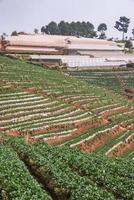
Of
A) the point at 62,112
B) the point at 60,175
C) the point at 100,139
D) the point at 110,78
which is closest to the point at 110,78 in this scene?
the point at 110,78

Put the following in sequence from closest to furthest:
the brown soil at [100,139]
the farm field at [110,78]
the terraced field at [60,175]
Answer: the terraced field at [60,175] → the brown soil at [100,139] → the farm field at [110,78]

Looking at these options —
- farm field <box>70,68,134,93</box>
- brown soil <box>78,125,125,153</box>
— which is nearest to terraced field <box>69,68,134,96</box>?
farm field <box>70,68,134,93</box>

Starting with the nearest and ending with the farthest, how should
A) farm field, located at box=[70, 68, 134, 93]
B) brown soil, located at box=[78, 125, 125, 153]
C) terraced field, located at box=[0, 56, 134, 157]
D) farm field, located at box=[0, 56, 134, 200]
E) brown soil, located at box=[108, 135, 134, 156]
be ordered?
1. farm field, located at box=[0, 56, 134, 200]
2. brown soil, located at box=[108, 135, 134, 156]
3. brown soil, located at box=[78, 125, 125, 153]
4. terraced field, located at box=[0, 56, 134, 157]
5. farm field, located at box=[70, 68, 134, 93]

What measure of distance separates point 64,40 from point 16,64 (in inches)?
2286

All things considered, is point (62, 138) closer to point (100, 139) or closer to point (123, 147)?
point (100, 139)

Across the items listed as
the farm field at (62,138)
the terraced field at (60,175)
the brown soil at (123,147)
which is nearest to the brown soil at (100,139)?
the farm field at (62,138)

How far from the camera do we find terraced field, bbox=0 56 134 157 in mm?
50344

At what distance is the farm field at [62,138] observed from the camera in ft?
100

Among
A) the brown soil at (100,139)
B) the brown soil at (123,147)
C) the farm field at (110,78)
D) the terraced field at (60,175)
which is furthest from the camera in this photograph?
the farm field at (110,78)

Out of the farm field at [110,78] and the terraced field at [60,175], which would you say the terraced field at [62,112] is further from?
the farm field at [110,78]

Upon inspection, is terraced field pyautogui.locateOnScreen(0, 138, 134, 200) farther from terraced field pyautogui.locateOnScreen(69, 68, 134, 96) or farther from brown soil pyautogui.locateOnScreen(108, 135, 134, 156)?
terraced field pyautogui.locateOnScreen(69, 68, 134, 96)

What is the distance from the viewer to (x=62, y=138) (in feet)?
167

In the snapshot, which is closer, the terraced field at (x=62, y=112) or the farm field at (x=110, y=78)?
the terraced field at (x=62, y=112)

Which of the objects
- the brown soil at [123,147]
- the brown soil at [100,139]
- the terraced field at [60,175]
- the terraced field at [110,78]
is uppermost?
the terraced field at [60,175]
